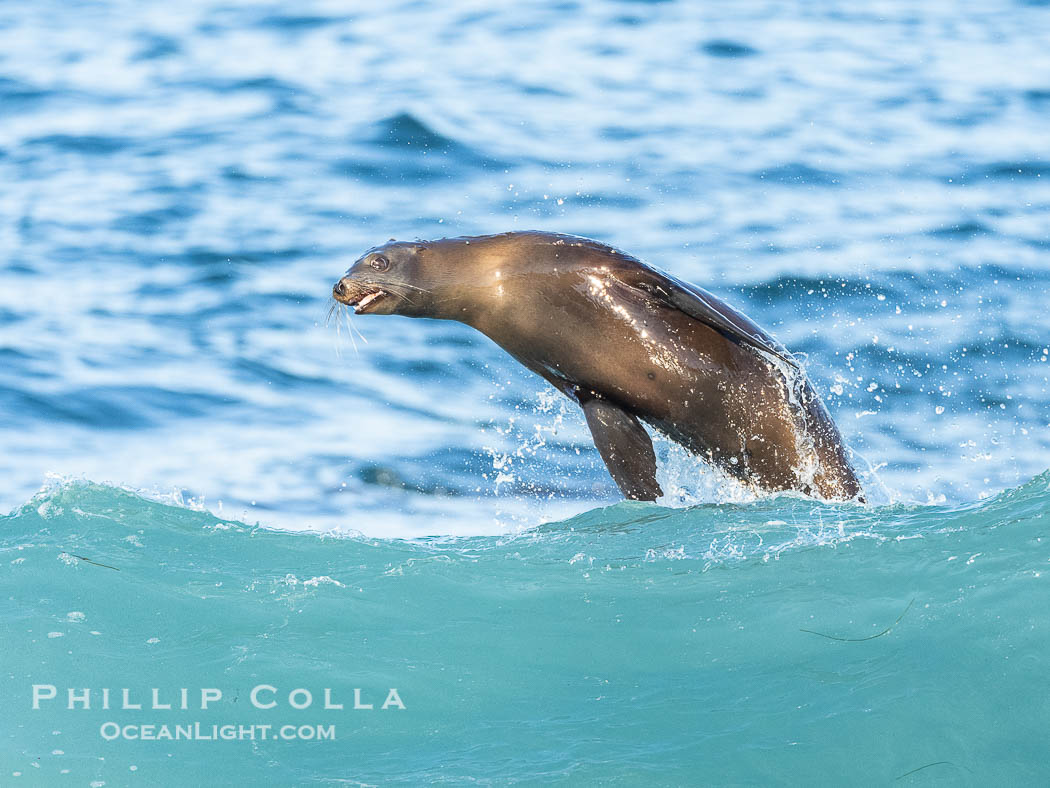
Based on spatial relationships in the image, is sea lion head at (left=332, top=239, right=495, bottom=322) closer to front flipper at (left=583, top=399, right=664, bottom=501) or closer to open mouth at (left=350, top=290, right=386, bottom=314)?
open mouth at (left=350, top=290, right=386, bottom=314)

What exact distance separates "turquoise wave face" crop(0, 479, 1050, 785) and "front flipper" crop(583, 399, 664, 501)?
0.91 ft

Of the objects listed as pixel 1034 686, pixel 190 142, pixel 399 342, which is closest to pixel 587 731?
pixel 1034 686

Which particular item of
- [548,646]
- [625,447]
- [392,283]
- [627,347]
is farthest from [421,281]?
[548,646]

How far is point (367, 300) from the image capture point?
7.25 meters

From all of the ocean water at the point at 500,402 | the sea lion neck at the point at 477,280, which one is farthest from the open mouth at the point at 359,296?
the ocean water at the point at 500,402

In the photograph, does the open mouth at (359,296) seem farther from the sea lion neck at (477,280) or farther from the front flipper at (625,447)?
the front flipper at (625,447)

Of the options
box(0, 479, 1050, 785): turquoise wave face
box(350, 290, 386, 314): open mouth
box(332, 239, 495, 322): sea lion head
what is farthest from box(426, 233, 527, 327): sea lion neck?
box(0, 479, 1050, 785): turquoise wave face

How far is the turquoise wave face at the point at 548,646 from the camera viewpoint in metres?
5.28

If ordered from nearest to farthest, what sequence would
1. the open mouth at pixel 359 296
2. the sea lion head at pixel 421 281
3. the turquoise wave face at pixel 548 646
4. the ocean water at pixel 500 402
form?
the turquoise wave face at pixel 548 646 → the ocean water at pixel 500 402 → the open mouth at pixel 359 296 → the sea lion head at pixel 421 281

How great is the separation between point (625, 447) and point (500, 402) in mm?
3861

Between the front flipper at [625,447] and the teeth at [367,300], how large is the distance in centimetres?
122

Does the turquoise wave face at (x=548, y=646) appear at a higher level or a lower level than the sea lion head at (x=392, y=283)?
lower

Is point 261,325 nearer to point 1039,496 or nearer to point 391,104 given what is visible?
point 391,104

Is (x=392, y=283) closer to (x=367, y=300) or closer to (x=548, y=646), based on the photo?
(x=367, y=300)
